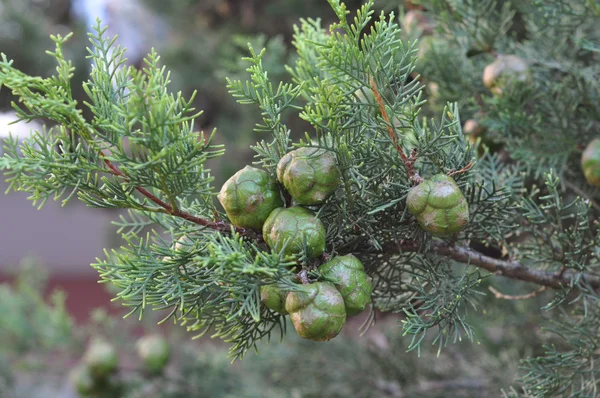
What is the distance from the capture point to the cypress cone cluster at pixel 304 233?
51 cm

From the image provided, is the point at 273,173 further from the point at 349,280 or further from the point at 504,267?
the point at 504,267

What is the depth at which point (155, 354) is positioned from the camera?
1444 mm

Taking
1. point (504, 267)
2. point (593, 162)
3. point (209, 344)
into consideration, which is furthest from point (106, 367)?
point (593, 162)

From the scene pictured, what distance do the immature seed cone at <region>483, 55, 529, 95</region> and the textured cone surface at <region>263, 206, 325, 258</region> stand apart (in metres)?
0.47

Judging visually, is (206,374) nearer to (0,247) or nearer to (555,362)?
(555,362)

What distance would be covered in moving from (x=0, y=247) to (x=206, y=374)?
3.70 m

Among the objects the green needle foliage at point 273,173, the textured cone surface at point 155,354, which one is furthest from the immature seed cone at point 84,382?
the green needle foliage at point 273,173

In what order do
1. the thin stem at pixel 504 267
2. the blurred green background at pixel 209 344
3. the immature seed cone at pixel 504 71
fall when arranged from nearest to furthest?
the thin stem at pixel 504 267
the immature seed cone at pixel 504 71
the blurred green background at pixel 209 344

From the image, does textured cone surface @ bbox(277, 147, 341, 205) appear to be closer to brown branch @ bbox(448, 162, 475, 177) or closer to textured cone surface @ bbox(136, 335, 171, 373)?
brown branch @ bbox(448, 162, 475, 177)

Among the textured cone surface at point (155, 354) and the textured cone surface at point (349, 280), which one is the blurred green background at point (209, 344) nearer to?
the textured cone surface at point (155, 354)

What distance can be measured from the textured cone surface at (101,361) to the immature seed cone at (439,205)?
1154 millimetres

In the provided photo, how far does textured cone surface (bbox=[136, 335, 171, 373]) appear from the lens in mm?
1445

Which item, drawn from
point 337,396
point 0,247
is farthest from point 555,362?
point 0,247

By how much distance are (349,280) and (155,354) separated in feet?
3.52
